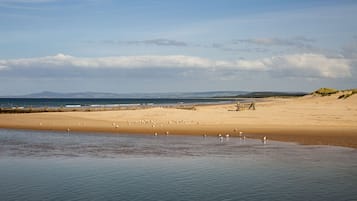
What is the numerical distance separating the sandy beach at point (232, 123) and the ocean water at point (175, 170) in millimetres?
5254

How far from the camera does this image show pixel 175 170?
62.9 feet

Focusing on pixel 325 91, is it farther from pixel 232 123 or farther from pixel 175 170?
pixel 175 170

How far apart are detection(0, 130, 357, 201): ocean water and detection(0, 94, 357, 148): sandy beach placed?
5254 mm

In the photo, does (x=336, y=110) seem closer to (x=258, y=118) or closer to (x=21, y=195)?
(x=258, y=118)

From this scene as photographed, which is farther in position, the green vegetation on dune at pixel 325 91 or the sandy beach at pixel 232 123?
the green vegetation on dune at pixel 325 91

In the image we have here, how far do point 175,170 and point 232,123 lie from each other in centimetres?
2143

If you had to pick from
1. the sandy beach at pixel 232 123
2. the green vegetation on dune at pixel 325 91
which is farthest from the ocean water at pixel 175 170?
the green vegetation on dune at pixel 325 91

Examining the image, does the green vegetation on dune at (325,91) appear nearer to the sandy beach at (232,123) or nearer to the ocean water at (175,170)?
the sandy beach at (232,123)

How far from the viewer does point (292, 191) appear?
50.5 ft

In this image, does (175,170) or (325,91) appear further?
(325,91)

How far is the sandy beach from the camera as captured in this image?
108ft

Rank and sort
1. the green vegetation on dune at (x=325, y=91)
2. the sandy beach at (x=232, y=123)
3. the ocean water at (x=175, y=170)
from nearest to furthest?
1. the ocean water at (x=175, y=170)
2. the sandy beach at (x=232, y=123)
3. the green vegetation on dune at (x=325, y=91)

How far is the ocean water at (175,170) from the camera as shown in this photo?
15.0 meters

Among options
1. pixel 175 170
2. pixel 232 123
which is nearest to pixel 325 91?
pixel 232 123
